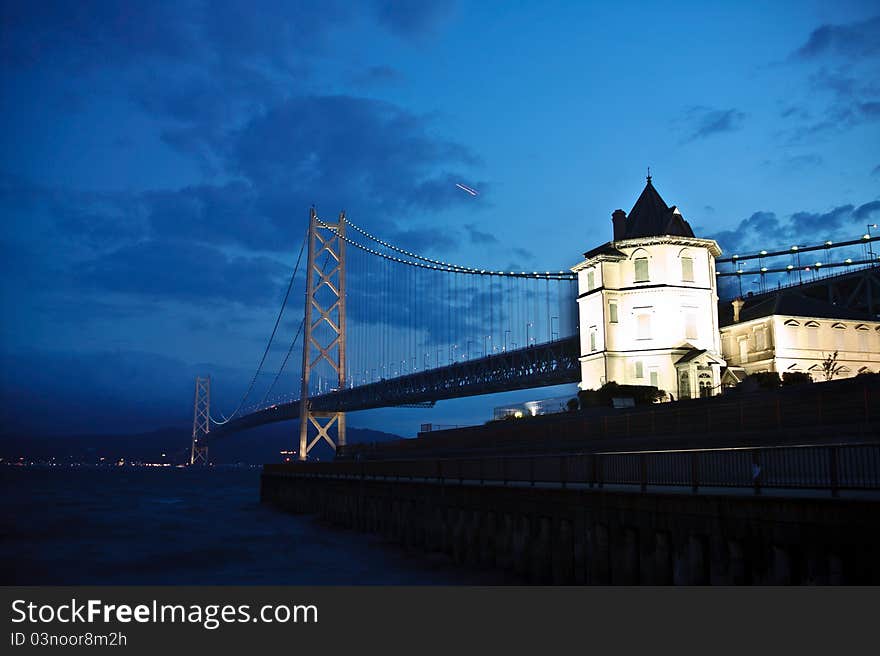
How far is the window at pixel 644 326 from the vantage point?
49.5m

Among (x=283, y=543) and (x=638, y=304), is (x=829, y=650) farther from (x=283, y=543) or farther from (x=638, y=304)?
(x=638, y=304)

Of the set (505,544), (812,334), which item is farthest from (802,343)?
(505,544)

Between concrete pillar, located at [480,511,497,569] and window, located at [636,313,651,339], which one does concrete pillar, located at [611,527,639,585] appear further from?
window, located at [636,313,651,339]

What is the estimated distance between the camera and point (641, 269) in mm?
50875

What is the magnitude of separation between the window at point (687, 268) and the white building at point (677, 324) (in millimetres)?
59

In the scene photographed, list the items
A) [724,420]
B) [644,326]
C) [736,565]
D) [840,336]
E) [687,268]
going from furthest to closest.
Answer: [840,336], [687,268], [644,326], [724,420], [736,565]

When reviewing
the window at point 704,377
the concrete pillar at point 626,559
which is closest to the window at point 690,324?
the window at point 704,377

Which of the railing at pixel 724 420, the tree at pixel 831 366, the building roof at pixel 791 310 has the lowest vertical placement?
the railing at pixel 724 420

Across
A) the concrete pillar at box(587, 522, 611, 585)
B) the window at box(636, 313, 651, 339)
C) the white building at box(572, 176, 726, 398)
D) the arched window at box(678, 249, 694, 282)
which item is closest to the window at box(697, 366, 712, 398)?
the white building at box(572, 176, 726, 398)

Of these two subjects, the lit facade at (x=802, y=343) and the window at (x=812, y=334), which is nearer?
the lit facade at (x=802, y=343)

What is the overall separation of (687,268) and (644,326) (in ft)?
14.9

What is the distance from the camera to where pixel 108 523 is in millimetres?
50156

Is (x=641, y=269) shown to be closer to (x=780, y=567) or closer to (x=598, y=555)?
(x=598, y=555)

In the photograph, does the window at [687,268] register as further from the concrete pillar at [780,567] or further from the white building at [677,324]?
the concrete pillar at [780,567]
